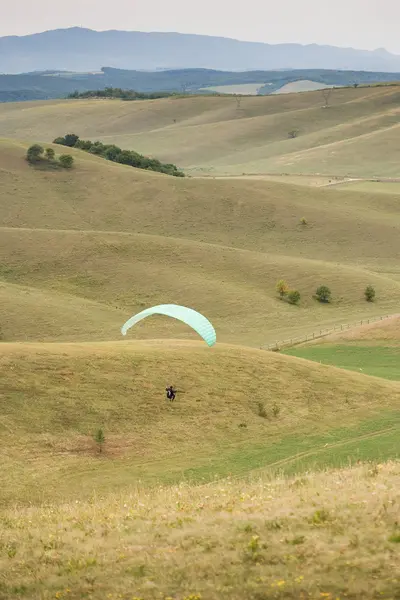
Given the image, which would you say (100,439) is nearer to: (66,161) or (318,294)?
(318,294)

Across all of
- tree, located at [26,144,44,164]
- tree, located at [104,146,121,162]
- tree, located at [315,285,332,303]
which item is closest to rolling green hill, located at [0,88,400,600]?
tree, located at [315,285,332,303]

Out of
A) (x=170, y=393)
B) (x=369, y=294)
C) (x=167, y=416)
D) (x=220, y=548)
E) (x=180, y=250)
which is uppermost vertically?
(x=220, y=548)

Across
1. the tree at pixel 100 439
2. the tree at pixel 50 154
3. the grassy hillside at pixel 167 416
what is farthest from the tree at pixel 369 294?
the tree at pixel 50 154

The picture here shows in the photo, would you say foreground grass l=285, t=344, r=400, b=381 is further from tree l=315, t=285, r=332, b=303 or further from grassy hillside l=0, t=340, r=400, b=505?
tree l=315, t=285, r=332, b=303

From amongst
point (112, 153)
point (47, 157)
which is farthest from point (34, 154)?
point (112, 153)

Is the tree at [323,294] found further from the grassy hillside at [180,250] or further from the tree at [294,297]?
the tree at [294,297]

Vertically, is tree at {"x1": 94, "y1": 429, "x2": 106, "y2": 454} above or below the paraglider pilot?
below

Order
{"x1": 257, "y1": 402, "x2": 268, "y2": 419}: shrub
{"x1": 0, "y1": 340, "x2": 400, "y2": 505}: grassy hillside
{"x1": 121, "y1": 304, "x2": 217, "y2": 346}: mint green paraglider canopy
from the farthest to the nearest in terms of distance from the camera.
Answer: {"x1": 257, "y1": 402, "x2": 268, "y2": 419}: shrub < {"x1": 121, "y1": 304, "x2": 217, "y2": 346}: mint green paraglider canopy < {"x1": 0, "y1": 340, "x2": 400, "y2": 505}: grassy hillside
